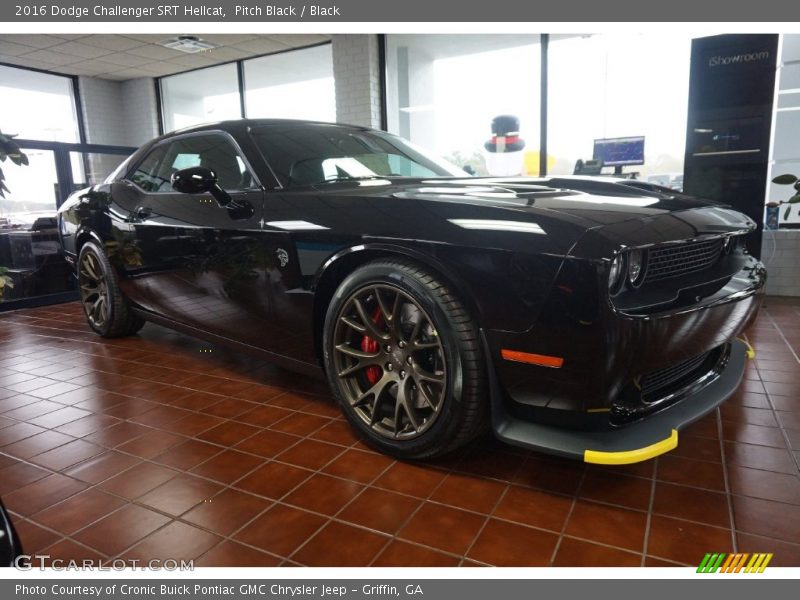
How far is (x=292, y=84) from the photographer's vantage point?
28.3ft

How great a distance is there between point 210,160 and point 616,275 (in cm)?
204

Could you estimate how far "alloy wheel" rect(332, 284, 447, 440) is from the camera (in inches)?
71.9

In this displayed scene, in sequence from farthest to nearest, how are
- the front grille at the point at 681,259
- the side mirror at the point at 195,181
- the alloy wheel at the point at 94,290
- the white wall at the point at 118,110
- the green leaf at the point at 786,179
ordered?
the white wall at the point at 118,110
the green leaf at the point at 786,179
the alloy wheel at the point at 94,290
the side mirror at the point at 195,181
the front grille at the point at 681,259

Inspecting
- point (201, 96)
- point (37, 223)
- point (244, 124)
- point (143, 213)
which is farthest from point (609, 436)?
point (201, 96)

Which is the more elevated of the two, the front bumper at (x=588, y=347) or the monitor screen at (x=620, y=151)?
the monitor screen at (x=620, y=151)

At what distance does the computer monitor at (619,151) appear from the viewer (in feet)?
17.6

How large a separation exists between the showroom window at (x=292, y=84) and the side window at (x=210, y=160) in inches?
199

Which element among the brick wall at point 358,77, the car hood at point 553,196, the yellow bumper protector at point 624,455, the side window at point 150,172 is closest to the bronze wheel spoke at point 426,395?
the yellow bumper protector at point 624,455

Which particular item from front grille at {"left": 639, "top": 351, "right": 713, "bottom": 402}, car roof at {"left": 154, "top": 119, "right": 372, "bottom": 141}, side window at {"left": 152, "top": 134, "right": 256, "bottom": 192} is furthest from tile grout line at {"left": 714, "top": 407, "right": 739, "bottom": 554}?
car roof at {"left": 154, "top": 119, "right": 372, "bottom": 141}

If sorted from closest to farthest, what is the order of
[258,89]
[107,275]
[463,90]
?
[107,275], [463,90], [258,89]

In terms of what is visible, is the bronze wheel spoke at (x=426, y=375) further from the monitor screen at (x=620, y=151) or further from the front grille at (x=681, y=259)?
the monitor screen at (x=620, y=151)

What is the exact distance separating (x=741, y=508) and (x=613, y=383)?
1.91ft

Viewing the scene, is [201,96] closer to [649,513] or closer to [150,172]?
[150,172]

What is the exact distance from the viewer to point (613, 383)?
152 cm
